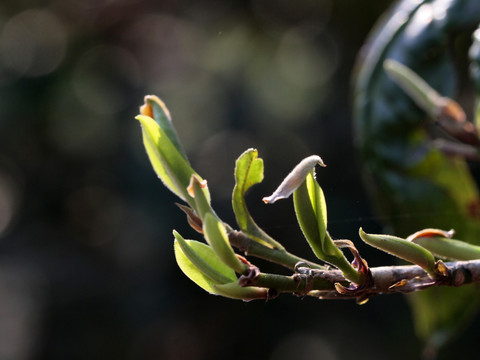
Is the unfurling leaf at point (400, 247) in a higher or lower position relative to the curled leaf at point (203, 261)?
higher

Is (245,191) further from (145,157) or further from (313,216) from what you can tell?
(145,157)

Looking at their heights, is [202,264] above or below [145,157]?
above

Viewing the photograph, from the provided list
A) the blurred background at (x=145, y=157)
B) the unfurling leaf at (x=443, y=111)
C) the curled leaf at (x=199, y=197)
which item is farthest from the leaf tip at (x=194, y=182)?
the blurred background at (x=145, y=157)

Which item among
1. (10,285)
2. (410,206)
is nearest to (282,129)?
(10,285)

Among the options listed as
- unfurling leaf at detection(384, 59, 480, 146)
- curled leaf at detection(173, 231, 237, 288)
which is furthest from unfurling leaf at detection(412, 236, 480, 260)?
unfurling leaf at detection(384, 59, 480, 146)

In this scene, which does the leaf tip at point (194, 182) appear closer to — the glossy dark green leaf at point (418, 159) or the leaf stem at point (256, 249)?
the leaf stem at point (256, 249)

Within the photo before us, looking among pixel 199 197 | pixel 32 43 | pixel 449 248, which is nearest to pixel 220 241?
pixel 199 197

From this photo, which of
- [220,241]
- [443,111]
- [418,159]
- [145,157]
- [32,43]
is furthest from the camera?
[32,43]
